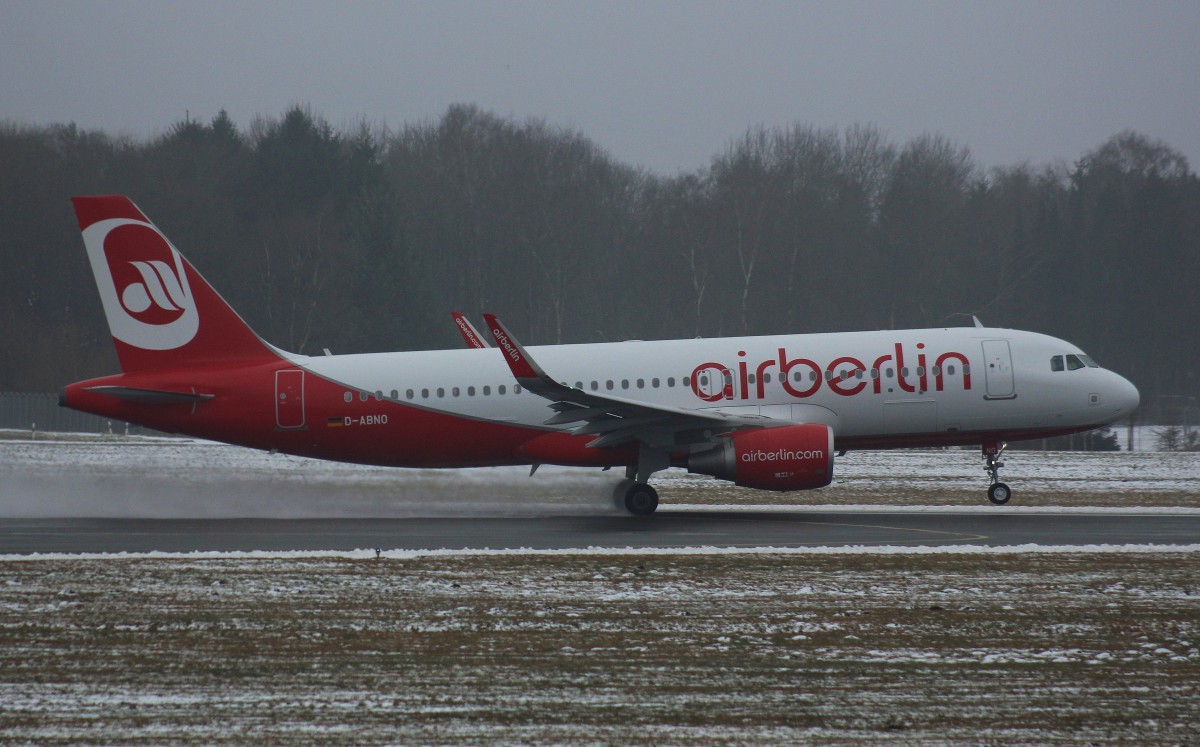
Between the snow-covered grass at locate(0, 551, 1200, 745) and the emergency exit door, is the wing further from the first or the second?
the snow-covered grass at locate(0, 551, 1200, 745)

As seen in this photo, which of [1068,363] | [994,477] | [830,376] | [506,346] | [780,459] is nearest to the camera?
[506,346]

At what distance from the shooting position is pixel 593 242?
269 ft

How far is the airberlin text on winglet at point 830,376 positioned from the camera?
846 inches

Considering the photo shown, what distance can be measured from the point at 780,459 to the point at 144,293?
11716mm

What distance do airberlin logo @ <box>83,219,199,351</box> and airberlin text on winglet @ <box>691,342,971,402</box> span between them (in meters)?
9.51

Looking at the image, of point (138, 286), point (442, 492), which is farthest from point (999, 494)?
point (138, 286)

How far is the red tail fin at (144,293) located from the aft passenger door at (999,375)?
13.5 metres

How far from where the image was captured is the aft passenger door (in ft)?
71.4

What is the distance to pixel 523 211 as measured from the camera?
80000 millimetres

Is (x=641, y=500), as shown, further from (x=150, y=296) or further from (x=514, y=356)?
(x=150, y=296)

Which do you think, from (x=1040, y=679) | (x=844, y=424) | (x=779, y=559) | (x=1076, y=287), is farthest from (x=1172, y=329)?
(x=1040, y=679)

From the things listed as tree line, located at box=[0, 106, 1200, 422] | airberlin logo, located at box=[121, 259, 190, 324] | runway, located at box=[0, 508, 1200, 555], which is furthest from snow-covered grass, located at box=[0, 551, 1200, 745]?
tree line, located at box=[0, 106, 1200, 422]

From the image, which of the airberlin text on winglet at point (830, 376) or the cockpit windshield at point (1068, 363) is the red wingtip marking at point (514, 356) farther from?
the cockpit windshield at point (1068, 363)

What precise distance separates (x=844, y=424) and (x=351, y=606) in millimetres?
12000
